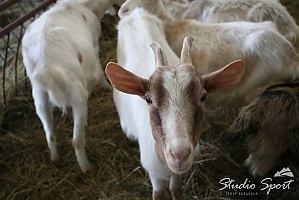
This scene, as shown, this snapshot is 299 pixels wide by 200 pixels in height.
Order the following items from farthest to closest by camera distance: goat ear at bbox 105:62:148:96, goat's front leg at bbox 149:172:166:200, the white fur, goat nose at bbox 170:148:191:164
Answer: goat's front leg at bbox 149:172:166:200 → the white fur → goat ear at bbox 105:62:148:96 → goat nose at bbox 170:148:191:164

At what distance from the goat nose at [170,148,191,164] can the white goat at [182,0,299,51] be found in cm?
201

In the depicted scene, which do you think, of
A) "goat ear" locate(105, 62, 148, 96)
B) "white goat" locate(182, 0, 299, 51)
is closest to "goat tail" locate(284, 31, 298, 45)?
"white goat" locate(182, 0, 299, 51)

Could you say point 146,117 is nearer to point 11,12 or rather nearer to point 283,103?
point 283,103

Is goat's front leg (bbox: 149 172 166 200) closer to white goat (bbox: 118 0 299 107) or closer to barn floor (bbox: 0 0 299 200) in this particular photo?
barn floor (bbox: 0 0 299 200)

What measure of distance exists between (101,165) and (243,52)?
57.5 inches

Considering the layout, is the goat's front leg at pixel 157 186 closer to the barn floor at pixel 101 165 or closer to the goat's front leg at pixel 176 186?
the goat's front leg at pixel 176 186

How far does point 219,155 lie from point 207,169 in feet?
0.63

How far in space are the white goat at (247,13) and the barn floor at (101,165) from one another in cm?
85

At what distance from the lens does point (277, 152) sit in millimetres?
2695

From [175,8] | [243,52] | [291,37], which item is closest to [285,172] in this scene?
[243,52]

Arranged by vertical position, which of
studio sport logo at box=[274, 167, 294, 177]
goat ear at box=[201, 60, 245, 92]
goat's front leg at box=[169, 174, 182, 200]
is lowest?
studio sport logo at box=[274, 167, 294, 177]

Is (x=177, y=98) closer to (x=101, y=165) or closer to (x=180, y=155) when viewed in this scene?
(x=180, y=155)

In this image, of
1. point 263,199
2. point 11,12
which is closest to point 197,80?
point 263,199

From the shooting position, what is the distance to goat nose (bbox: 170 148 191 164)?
1.79 meters
